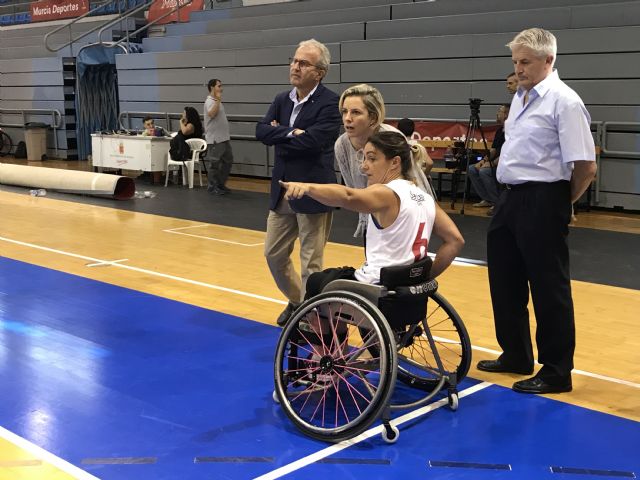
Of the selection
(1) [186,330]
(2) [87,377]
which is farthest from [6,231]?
(2) [87,377]

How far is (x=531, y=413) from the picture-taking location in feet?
10.8

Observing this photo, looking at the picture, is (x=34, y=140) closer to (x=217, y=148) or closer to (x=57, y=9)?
(x=57, y=9)

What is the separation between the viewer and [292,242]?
439 cm

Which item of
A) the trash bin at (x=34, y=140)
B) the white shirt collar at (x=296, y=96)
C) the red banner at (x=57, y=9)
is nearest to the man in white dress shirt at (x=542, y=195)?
the white shirt collar at (x=296, y=96)

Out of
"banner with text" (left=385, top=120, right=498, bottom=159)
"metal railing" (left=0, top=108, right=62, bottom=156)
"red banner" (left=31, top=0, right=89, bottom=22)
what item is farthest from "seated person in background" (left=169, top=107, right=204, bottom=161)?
"red banner" (left=31, top=0, right=89, bottom=22)

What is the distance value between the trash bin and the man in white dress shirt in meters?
14.6

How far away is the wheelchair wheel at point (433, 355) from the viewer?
3443 millimetres

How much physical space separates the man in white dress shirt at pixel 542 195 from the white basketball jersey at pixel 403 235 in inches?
21.6

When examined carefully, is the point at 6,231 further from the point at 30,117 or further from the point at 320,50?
the point at 30,117

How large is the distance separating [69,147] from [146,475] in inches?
594

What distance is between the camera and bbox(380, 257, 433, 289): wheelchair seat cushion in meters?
3.05

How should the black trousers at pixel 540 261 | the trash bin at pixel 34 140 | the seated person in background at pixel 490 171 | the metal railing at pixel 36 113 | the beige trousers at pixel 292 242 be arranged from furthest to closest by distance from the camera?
the metal railing at pixel 36 113 < the trash bin at pixel 34 140 < the seated person in background at pixel 490 171 < the beige trousers at pixel 292 242 < the black trousers at pixel 540 261

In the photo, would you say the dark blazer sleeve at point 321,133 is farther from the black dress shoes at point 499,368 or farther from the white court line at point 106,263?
the white court line at point 106,263

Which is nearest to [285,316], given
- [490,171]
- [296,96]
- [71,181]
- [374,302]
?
[296,96]
